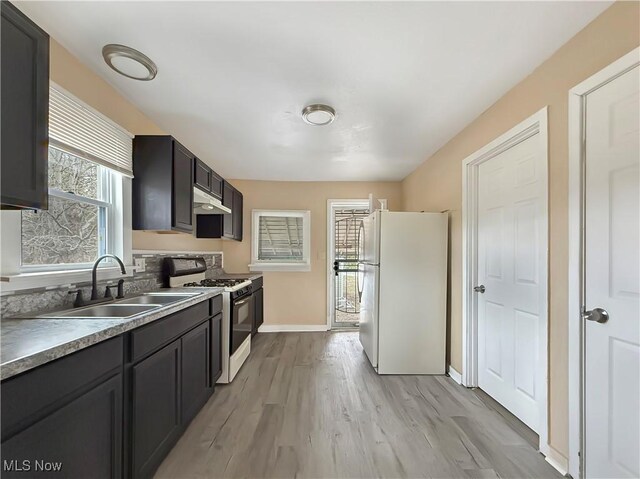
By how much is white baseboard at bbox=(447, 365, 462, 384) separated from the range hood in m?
3.01

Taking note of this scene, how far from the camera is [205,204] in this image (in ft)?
10.1

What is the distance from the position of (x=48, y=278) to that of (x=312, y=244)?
11.5ft

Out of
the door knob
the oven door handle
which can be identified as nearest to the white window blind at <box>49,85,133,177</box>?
the oven door handle

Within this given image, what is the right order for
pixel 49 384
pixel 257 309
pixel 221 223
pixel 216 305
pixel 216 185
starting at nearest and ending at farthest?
pixel 49 384 < pixel 216 305 < pixel 216 185 < pixel 221 223 < pixel 257 309

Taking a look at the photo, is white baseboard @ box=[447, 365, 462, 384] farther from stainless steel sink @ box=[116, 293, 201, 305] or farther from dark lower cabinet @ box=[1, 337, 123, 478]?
dark lower cabinet @ box=[1, 337, 123, 478]

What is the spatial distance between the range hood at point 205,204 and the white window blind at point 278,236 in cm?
119

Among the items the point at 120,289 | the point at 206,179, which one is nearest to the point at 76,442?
the point at 120,289

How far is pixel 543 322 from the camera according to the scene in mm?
1807

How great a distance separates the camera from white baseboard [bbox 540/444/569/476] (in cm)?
162

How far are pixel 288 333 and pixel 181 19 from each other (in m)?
4.07

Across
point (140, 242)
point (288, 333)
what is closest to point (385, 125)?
point (140, 242)

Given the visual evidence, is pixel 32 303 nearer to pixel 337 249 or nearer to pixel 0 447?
pixel 0 447

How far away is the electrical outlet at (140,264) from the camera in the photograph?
7.84 feet

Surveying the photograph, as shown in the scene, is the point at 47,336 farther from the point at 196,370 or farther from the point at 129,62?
the point at 129,62
